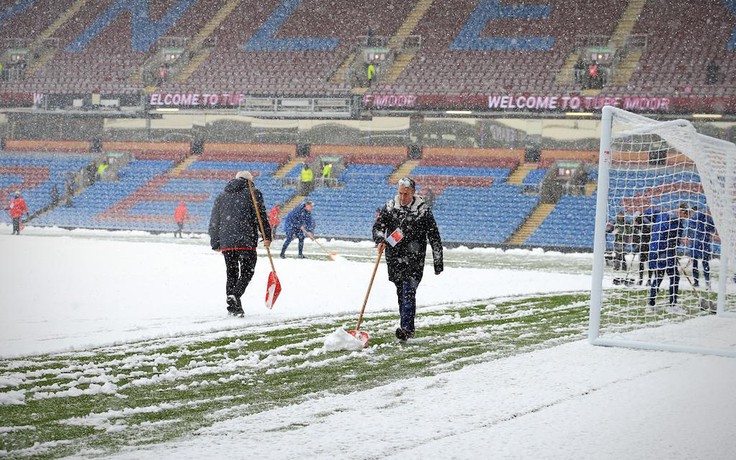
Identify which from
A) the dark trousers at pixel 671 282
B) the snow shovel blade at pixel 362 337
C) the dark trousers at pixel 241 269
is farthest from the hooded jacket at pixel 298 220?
the snow shovel blade at pixel 362 337

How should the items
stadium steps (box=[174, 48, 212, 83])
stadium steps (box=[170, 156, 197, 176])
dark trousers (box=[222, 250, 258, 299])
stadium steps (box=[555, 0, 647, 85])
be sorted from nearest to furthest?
dark trousers (box=[222, 250, 258, 299])
stadium steps (box=[555, 0, 647, 85])
stadium steps (box=[170, 156, 197, 176])
stadium steps (box=[174, 48, 212, 83])

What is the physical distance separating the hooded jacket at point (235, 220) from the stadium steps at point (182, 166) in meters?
31.1

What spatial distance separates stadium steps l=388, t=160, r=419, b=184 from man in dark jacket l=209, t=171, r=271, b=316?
26.3 metres

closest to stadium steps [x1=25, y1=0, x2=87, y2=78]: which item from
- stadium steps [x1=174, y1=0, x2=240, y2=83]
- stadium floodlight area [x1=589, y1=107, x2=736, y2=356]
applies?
stadium steps [x1=174, y1=0, x2=240, y2=83]

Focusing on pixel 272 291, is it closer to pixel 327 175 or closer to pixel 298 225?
pixel 298 225

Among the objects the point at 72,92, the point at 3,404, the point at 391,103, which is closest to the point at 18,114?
the point at 72,92

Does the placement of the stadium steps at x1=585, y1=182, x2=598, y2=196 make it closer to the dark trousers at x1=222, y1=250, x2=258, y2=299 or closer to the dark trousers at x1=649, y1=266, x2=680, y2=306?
the dark trousers at x1=649, y1=266, x2=680, y2=306

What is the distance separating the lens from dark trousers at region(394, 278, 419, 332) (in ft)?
30.9

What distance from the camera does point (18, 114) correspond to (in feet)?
151

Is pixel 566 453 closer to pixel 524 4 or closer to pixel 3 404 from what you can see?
pixel 3 404

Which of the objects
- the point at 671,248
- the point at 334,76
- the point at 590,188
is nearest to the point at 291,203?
the point at 334,76

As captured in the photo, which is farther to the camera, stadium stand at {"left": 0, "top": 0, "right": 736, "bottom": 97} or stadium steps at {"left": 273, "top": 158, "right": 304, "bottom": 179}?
stadium steps at {"left": 273, "top": 158, "right": 304, "bottom": 179}

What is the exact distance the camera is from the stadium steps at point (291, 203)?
3809 cm

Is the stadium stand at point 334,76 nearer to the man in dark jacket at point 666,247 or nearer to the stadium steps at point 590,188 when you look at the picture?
the stadium steps at point 590,188
